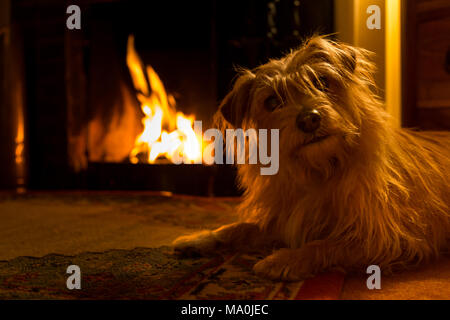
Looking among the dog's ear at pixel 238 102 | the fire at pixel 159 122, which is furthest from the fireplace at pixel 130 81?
the dog's ear at pixel 238 102

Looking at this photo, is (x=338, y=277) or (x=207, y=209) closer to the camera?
(x=338, y=277)

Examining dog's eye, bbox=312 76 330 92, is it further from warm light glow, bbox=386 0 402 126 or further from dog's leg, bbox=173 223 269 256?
warm light glow, bbox=386 0 402 126

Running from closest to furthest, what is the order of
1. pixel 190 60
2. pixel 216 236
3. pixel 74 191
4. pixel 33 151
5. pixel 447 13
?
pixel 216 236
pixel 447 13
pixel 190 60
pixel 74 191
pixel 33 151

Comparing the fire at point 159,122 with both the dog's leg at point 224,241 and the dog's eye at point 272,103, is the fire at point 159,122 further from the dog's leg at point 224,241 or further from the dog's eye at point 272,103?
the dog's eye at point 272,103

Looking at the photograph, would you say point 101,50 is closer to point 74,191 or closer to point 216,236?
point 74,191

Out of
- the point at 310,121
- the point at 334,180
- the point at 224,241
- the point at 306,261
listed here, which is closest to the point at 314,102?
the point at 310,121

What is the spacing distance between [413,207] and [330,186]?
278 millimetres

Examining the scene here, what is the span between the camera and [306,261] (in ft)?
3.84

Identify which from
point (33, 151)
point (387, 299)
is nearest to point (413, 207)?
point (387, 299)

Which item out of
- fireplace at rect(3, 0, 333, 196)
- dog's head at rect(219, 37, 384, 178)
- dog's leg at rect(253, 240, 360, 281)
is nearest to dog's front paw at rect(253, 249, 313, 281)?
dog's leg at rect(253, 240, 360, 281)

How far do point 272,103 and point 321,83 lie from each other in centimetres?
17

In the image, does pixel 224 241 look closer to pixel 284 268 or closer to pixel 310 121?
pixel 284 268

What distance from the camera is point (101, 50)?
3229 mm

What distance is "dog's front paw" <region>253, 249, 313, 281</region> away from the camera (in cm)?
113
